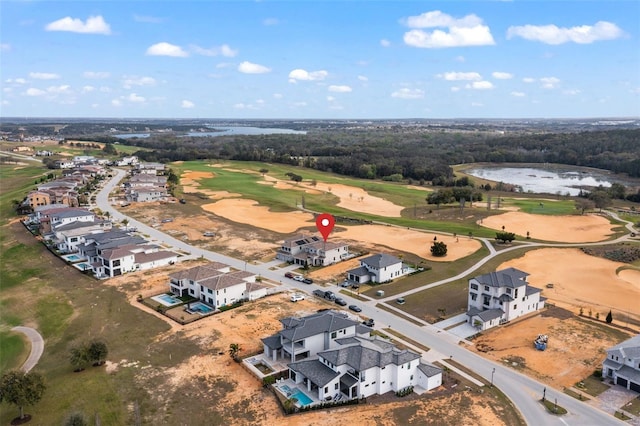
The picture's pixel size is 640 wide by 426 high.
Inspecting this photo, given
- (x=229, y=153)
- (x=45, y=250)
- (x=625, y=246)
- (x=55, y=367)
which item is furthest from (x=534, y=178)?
(x=55, y=367)

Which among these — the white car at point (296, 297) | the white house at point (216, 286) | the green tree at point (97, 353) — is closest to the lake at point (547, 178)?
the white car at point (296, 297)

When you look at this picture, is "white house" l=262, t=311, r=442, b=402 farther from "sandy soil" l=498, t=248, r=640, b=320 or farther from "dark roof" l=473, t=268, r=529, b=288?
"sandy soil" l=498, t=248, r=640, b=320

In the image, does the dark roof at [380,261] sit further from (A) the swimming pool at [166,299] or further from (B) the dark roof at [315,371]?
(B) the dark roof at [315,371]

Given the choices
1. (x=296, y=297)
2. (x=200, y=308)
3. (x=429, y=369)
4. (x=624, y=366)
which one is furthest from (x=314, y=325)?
(x=624, y=366)

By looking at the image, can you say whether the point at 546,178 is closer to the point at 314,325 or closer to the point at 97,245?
A: the point at 97,245

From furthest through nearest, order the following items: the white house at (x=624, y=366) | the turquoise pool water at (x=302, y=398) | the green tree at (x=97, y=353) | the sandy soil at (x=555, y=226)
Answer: the sandy soil at (x=555, y=226), the green tree at (x=97, y=353), the white house at (x=624, y=366), the turquoise pool water at (x=302, y=398)

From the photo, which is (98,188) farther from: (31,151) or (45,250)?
(31,151)
